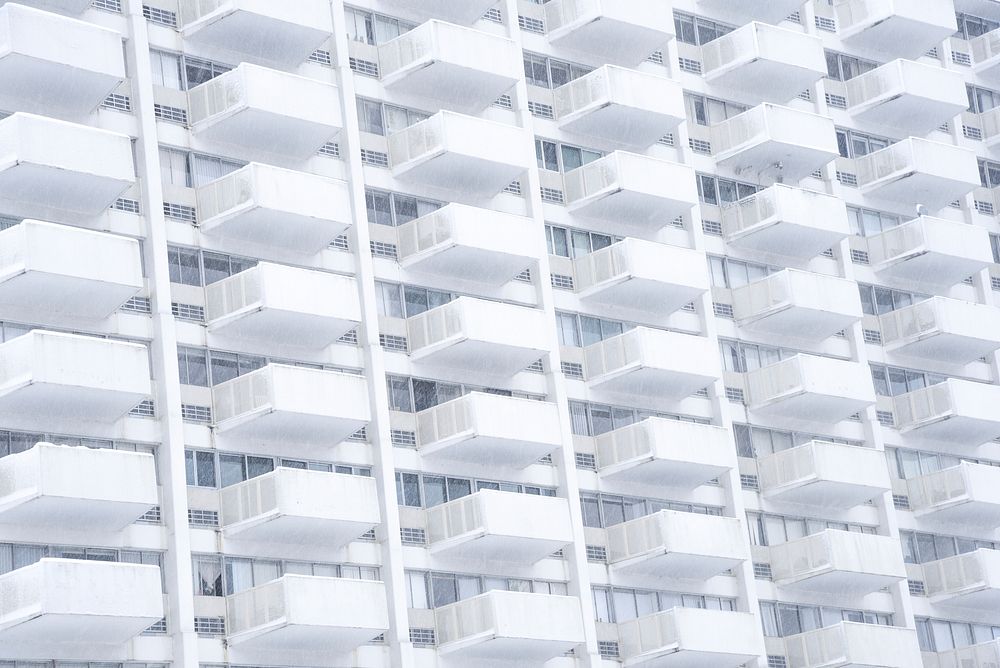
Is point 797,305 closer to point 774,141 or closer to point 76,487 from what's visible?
point 774,141

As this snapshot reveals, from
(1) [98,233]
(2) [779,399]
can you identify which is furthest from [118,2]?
(2) [779,399]

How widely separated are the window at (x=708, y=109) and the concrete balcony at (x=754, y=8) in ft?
11.9

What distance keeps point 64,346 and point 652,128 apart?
2570cm

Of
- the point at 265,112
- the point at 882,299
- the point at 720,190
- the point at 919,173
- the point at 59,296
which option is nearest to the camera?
the point at 59,296

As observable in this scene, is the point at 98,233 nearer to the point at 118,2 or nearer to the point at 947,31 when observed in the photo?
the point at 118,2

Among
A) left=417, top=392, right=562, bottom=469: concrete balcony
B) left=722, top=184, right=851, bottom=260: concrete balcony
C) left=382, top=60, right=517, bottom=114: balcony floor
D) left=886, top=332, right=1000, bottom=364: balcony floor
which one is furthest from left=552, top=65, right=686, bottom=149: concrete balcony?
left=886, top=332, right=1000, bottom=364: balcony floor

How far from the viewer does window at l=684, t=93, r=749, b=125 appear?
76.6 meters

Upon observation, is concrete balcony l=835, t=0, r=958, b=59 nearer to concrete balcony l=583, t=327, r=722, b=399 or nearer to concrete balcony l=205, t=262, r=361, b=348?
concrete balcony l=583, t=327, r=722, b=399

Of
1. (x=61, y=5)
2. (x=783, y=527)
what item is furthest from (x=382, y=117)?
(x=783, y=527)

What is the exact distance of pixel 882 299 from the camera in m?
79.0

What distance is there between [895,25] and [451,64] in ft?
74.3

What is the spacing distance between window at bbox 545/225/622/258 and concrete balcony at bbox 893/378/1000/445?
44.0 ft

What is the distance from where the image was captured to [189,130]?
63094 millimetres

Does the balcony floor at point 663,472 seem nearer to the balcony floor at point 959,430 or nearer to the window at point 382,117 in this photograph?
the balcony floor at point 959,430
